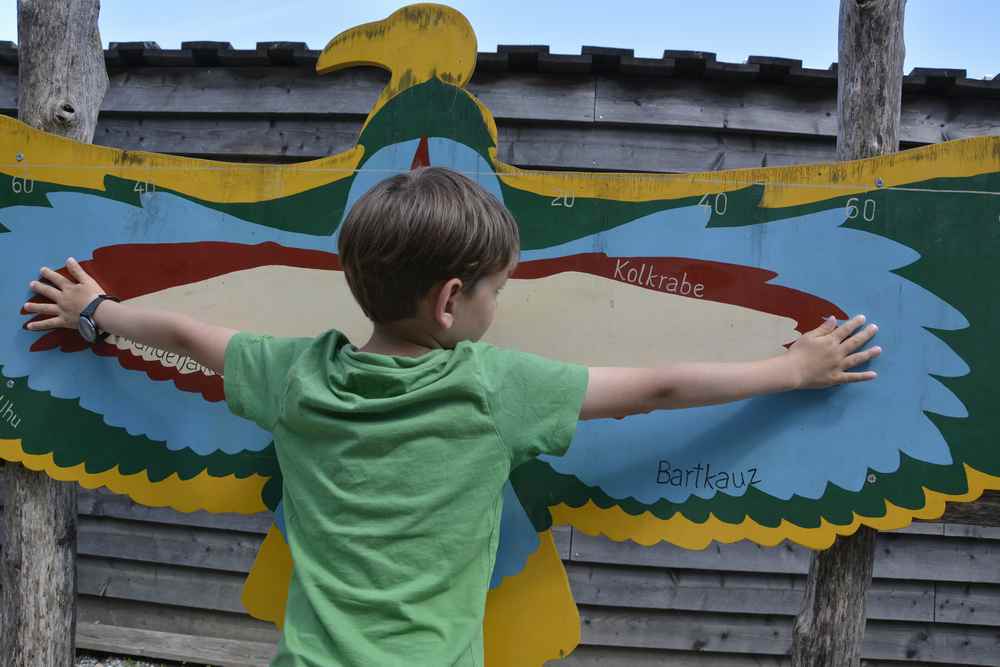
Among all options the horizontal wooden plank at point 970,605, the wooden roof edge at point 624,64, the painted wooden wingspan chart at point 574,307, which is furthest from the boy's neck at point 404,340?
the horizontal wooden plank at point 970,605

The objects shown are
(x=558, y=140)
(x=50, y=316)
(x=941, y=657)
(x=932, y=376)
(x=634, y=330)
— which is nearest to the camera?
(x=932, y=376)

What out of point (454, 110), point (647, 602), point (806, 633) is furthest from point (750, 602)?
point (454, 110)

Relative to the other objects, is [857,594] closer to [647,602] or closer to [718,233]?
[718,233]

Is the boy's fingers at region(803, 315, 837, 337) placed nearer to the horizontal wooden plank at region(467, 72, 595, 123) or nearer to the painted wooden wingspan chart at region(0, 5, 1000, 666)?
the painted wooden wingspan chart at region(0, 5, 1000, 666)

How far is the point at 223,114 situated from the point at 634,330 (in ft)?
7.29

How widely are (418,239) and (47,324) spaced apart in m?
0.98

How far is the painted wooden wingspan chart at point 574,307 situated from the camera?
137 cm

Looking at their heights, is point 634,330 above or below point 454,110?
below

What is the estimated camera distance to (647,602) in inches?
122

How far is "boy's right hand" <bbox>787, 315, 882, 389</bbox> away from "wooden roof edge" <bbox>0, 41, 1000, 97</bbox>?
1606 millimetres

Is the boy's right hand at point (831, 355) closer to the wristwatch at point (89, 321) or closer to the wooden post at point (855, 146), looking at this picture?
the wooden post at point (855, 146)

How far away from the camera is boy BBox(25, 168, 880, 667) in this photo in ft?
3.34

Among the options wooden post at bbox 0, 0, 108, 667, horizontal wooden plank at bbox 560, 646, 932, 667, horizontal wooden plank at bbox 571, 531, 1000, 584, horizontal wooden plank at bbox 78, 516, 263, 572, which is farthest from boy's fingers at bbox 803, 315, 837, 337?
horizontal wooden plank at bbox 78, 516, 263, 572

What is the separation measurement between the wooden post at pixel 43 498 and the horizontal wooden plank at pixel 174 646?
1540 millimetres
